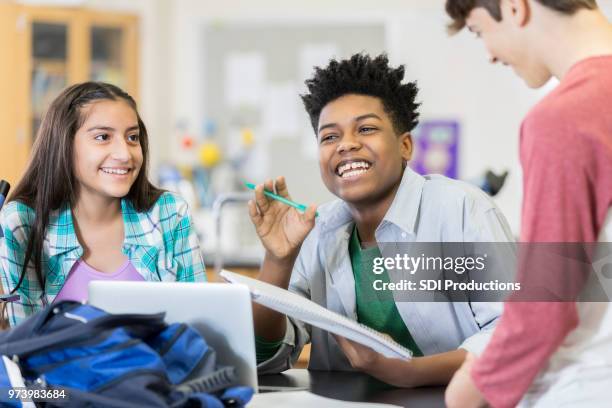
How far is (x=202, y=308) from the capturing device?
3.97 feet

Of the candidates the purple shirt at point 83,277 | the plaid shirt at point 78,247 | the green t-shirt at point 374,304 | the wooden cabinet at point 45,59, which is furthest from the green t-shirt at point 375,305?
the wooden cabinet at point 45,59

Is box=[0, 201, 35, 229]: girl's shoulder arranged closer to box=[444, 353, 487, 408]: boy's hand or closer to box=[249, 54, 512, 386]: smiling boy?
box=[249, 54, 512, 386]: smiling boy

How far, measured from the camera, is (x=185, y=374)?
112 cm

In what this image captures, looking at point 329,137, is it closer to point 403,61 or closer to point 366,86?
point 366,86

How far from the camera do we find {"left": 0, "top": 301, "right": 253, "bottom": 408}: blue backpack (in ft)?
3.45

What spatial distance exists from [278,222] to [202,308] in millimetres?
516

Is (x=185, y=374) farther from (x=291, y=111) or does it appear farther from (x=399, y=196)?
(x=291, y=111)

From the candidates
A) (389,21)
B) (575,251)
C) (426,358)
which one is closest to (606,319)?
(575,251)

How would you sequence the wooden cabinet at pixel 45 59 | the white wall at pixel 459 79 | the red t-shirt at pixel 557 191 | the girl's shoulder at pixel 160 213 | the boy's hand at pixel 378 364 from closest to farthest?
the red t-shirt at pixel 557 191, the boy's hand at pixel 378 364, the girl's shoulder at pixel 160 213, the wooden cabinet at pixel 45 59, the white wall at pixel 459 79

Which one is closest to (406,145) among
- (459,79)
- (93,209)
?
(93,209)

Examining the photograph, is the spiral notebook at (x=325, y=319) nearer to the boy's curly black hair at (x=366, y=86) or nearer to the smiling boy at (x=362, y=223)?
the smiling boy at (x=362, y=223)

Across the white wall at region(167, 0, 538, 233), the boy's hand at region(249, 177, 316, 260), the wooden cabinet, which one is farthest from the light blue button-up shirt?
the wooden cabinet

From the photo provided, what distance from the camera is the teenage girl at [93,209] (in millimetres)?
1777

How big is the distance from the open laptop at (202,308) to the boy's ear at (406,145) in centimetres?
73
